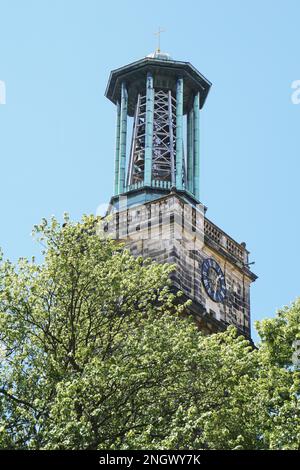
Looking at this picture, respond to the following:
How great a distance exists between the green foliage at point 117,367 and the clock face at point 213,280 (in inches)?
530

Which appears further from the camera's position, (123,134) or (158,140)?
(123,134)

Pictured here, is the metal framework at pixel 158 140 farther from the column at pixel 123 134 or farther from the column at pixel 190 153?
the column at pixel 190 153

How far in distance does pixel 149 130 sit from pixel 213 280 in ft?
32.3

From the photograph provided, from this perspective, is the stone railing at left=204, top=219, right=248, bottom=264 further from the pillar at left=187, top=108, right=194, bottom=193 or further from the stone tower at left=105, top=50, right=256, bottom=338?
the pillar at left=187, top=108, right=194, bottom=193

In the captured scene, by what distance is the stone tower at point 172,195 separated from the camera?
162 feet

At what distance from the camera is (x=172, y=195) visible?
50.1 meters

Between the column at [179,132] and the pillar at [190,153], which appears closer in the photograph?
the column at [179,132]

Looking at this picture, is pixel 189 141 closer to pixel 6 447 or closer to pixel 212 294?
pixel 212 294

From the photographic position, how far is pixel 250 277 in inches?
2105

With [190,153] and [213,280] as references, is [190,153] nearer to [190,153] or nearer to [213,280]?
[190,153]

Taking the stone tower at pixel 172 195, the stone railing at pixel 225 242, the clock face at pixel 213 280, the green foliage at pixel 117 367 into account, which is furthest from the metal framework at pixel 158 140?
the green foliage at pixel 117 367

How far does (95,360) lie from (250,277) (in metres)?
23.5

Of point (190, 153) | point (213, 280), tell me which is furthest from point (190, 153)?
point (213, 280)
